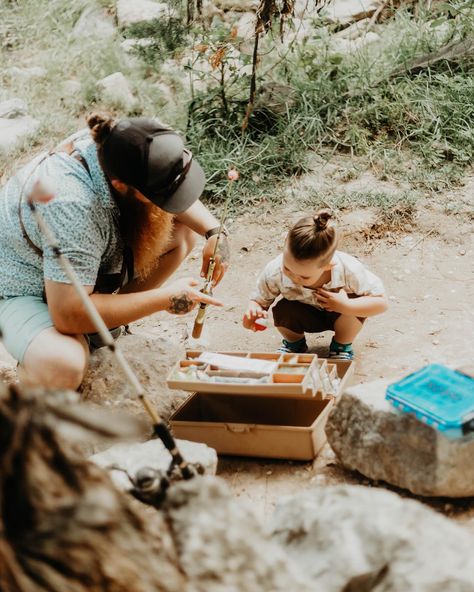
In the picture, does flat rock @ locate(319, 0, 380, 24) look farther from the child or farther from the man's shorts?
the man's shorts

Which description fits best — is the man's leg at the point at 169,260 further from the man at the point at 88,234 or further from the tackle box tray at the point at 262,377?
the tackle box tray at the point at 262,377

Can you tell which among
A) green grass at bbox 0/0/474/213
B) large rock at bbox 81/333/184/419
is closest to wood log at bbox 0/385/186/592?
large rock at bbox 81/333/184/419

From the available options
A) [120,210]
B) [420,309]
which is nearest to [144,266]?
[120,210]

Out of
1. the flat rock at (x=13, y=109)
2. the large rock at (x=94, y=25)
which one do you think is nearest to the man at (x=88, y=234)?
the flat rock at (x=13, y=109)

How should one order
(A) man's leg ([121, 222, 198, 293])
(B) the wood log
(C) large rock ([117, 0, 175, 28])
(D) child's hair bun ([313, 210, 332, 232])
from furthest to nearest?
1. (C) large rock ([117, 0, 175, 28])
2. (A) man's leg ([121, 222, 198, 293])
3. (D) child's hair bun ([313, 210, 332, 232])
4. (B) the wood log

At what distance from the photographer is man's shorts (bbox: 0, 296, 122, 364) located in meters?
2.67

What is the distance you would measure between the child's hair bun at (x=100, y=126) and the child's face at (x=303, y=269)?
904 millimetres

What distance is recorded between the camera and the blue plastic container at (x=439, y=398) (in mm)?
2174

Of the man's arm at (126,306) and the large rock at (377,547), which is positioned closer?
the large rock at (377,547)

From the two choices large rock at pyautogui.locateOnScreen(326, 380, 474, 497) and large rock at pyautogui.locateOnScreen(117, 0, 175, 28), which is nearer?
large rock at pyautogui.locateOnScreen(326, 380, 474, 497)

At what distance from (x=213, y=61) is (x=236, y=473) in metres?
3.32

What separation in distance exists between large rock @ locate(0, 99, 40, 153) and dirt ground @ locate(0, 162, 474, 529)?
2235mm

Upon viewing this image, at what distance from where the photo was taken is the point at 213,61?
195 inches

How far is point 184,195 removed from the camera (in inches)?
99.2
